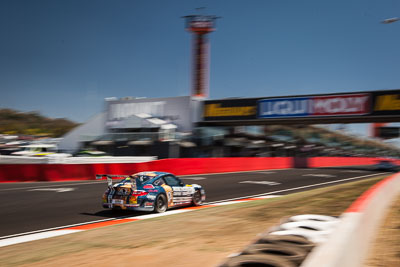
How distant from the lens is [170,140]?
39.7 meters

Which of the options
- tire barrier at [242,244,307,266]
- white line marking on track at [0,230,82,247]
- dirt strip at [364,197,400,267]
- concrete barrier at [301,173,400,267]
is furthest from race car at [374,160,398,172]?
tire barrier at [242,244,307,266]

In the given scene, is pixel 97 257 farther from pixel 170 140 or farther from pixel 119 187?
pixel 170 140

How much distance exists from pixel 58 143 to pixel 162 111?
43.6ft

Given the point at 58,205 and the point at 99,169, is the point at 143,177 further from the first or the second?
the point at 99,169

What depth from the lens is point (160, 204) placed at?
11047mm

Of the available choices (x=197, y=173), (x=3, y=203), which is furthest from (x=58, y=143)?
(x=3, y=203)

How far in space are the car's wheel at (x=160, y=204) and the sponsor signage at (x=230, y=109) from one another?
2759cm

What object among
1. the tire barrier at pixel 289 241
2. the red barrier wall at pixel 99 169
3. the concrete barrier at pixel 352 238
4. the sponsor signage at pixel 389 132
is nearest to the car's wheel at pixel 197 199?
the concrete barrier at pixel 352 238

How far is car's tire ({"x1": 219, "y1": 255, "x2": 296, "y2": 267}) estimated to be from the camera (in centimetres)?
362

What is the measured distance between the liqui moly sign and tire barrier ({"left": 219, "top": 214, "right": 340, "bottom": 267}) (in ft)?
99.3

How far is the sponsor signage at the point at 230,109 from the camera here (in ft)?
125

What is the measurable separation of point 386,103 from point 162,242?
30.6 metres

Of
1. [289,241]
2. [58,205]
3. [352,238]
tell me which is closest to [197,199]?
[58,205]

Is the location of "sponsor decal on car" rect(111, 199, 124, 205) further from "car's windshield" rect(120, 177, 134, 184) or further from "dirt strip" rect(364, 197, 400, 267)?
"dirt strip" rect(364, 197, 400, 267)
